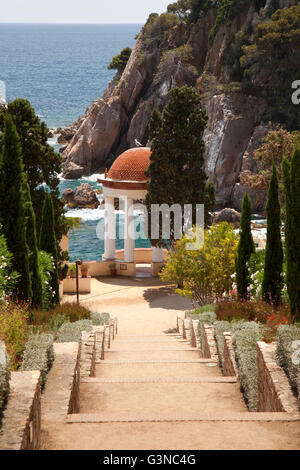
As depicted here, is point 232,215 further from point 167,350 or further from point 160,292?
point 167,350

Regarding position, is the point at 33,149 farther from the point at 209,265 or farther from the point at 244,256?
the point at 244,256

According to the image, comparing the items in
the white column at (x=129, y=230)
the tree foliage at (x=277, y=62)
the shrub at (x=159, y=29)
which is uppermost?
the shrub at (x=159, y=29)

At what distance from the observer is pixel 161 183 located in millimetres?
32812

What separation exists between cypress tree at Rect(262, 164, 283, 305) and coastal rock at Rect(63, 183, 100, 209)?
5035 centimetres

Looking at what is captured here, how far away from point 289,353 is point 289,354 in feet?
0.09

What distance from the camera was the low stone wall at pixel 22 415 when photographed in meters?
6.58

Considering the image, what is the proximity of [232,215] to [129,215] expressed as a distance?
2409 cm

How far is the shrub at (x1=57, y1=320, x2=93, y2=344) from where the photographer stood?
11891 millimetres

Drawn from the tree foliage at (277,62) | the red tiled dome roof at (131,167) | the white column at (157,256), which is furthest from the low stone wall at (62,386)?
the tree foliage at (277,62)

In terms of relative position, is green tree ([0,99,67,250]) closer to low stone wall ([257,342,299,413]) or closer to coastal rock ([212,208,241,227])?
low stone wall ([257,342,299,413])

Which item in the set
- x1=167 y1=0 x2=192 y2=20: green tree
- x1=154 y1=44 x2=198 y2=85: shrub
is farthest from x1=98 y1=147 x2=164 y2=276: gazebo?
x1=167 y1=0 x2=192 y2=20: green tree

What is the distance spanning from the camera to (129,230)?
115 ft

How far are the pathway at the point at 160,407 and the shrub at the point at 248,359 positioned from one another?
245 millimetres

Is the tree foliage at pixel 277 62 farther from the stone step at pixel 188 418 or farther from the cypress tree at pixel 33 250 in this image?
the stone step at pixel 188 418
